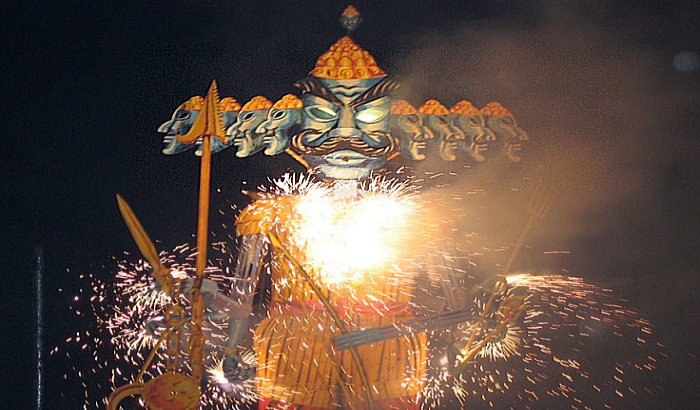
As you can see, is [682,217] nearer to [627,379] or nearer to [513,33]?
[627,379]

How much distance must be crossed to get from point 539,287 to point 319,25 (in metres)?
0.90

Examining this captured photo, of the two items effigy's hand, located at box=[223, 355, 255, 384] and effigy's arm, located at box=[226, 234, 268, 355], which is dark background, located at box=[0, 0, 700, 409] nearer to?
effigy's arm, located at box=[226, 234, 268, 355]

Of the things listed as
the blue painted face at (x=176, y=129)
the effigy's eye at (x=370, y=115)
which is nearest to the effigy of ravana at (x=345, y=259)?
the effigy's eye at (x=370, y=115)

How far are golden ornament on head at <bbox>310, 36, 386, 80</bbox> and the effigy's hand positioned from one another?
2.37ft

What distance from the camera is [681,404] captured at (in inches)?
79.3

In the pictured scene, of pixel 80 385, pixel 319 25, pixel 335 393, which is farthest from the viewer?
pixel 80 385

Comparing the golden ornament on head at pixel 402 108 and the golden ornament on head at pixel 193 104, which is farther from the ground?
the golden ornament on head at pixel 402 108

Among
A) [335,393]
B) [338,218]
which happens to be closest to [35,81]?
[338,218]

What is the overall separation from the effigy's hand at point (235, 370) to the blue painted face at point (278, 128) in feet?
1.70

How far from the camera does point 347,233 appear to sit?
6.48 ft

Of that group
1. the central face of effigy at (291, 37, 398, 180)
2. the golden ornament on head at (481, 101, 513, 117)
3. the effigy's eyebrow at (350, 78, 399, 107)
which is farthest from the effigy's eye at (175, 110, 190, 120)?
the golden ornament on head at (481, 101, 513, 117)

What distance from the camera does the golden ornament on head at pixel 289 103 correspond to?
6.37 feet

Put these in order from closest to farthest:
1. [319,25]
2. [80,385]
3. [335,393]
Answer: [335,393], [319,25], [80,385]

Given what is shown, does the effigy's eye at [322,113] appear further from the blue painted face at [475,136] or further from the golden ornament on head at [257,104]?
the blue painted face at [475,136]
